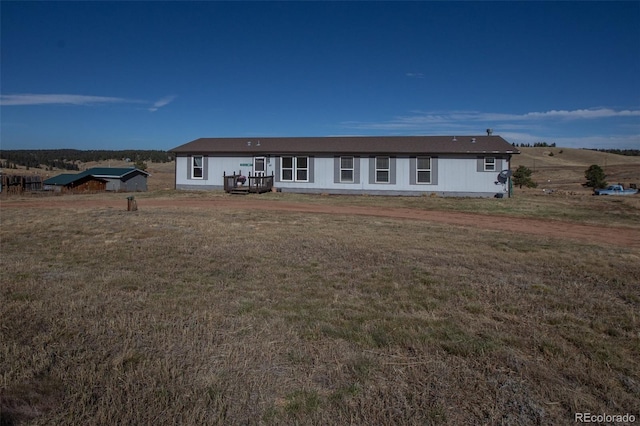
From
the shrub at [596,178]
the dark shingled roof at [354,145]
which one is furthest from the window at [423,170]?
the shrub at [596,178]

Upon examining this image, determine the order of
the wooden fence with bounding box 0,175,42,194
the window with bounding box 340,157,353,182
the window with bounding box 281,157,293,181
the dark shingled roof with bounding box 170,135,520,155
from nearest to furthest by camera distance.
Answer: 1. the dark shingled roof with bounding box 170,135,520,155
2. the wooden fence with bounding box 0,175,42,194
3. the window with bounding box 340,157,353,182
4. the window with bounding box 281,157,293,181

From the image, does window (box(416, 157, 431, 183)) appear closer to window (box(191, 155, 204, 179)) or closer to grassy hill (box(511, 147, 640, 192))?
window (box(191, 155, 204, 179))

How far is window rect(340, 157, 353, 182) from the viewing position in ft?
75.3

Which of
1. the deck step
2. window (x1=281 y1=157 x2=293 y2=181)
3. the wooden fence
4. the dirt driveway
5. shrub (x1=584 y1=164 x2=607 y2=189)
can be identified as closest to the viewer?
the dirt driveway

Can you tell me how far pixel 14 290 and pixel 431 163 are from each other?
19.4m

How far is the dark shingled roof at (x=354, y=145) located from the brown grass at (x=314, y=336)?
1458cm

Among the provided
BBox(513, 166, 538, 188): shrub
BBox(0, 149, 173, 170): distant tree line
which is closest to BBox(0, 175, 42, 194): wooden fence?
BBox(0, 149, 173, 170): distant tree line

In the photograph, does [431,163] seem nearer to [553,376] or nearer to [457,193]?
[457,193]

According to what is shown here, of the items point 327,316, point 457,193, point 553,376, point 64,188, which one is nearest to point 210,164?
point 64,188

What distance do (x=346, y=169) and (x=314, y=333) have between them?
19369 mm

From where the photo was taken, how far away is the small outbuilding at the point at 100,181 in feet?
78.3

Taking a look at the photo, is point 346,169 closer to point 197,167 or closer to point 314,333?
point 197,167

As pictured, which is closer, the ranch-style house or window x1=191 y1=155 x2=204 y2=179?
the ranch-style house

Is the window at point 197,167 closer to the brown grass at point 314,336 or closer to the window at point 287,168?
the window at point 287,168
